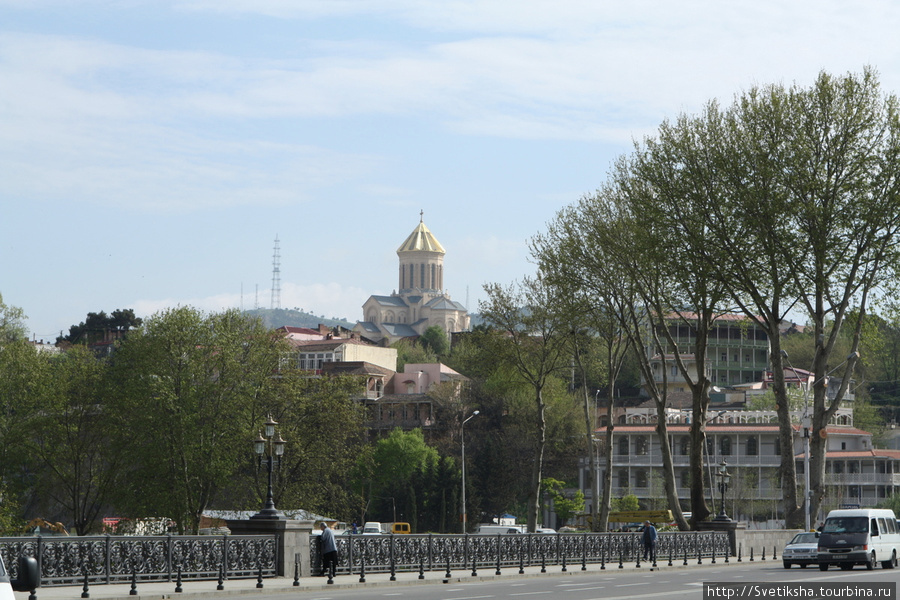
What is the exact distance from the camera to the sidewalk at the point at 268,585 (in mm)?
22953

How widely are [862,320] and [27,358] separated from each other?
43544 mm

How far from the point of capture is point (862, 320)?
42.1m

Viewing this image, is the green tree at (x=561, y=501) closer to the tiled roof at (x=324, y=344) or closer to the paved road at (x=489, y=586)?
the tiled roof at (x=324, y=344)

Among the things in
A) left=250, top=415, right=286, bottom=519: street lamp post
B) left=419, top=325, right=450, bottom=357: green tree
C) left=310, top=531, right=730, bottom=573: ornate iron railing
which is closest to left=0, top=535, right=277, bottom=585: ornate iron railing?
left=250, top=415, right=286, bottom=519: street lamp post

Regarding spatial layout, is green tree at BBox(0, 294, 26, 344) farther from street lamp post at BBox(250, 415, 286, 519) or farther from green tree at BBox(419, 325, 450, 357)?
green tree at BBox(419, 325, 450, 357)

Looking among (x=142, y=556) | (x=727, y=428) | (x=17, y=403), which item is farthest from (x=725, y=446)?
(x=142, y=556)

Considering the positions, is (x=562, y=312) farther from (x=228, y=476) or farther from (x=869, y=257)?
(x=228, y=476)

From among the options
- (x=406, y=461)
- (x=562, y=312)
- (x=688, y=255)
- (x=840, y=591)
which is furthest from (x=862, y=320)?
(x=406, y=461)

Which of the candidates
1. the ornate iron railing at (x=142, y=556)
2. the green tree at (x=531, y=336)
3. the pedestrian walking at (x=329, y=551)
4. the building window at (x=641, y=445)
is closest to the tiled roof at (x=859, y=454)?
the building window at (x=641, y=445)

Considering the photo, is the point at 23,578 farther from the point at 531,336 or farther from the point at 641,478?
the point at 641,478

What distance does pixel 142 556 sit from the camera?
86.0 feet

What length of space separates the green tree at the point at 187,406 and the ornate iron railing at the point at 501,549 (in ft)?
80.8

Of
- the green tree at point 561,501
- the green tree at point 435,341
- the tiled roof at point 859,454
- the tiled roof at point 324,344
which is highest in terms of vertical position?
the green tree at point 435,341

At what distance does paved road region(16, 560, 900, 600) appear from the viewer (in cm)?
2312
